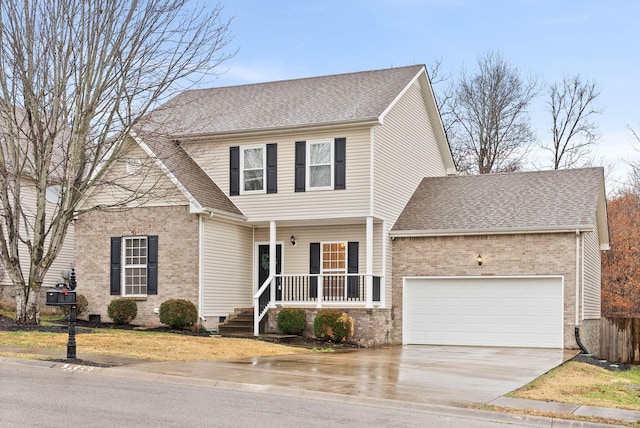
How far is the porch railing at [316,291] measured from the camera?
23891 millimetres

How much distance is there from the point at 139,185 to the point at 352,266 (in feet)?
23.9

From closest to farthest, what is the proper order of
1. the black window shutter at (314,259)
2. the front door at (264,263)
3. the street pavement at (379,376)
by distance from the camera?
the street pavement at (379,376), the black window shutter at (314,259), the front door at (264,263)

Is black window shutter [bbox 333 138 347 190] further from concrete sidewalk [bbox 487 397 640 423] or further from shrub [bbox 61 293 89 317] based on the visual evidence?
concrete sidewalk [bbox 487 397 640 423]

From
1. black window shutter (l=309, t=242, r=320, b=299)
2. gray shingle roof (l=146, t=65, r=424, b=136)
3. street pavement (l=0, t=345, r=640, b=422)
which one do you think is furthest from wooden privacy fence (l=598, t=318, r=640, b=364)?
gray shingle roof (l=146, t=65, r=424, b=136)

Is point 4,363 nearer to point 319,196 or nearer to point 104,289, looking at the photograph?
point 104,289

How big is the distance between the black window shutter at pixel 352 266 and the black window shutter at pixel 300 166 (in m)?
2.59

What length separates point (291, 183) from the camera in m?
24.9

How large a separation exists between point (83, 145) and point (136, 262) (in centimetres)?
499

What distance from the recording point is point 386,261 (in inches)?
982

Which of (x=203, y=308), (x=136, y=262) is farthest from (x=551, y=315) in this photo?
(x=136, y=262)

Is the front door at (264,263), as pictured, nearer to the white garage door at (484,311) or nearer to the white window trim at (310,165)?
the white window trim at (310,165)

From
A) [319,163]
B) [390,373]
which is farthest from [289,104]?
Answer: [390,373]

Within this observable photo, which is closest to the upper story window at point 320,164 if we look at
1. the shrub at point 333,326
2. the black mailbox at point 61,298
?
the shrub at point 333,326

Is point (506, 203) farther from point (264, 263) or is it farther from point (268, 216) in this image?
point (264, 263)
